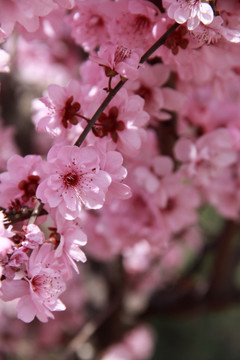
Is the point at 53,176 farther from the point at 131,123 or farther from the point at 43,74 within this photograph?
the point at 43,74

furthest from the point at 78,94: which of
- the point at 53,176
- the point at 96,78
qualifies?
the point at 53,176

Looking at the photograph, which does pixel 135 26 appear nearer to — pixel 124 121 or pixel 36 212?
pixel 124 121

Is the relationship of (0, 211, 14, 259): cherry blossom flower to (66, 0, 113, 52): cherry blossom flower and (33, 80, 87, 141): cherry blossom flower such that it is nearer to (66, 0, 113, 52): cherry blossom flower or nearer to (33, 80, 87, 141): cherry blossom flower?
(33, 80, 87, 141): cherry blossom flower

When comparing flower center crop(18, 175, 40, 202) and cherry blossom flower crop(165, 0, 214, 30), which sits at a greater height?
cherry blossom flower crop(165, 0, 214, 30)

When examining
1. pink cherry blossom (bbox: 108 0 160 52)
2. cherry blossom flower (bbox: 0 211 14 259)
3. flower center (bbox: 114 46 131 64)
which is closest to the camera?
cherry blossom flower (bbox: 0 211 14 259)

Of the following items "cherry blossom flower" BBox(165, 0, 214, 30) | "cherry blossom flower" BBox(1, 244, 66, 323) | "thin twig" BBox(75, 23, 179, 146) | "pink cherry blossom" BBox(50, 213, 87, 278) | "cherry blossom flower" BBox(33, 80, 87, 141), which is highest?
"cherry blossom flower" BBox(165, 0, 214, 30)

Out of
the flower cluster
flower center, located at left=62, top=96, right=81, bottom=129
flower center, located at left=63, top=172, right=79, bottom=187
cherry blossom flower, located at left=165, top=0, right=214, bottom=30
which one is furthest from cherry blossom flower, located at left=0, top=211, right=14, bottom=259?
cherry blossom flower, located at left=165, top=0, right=214, bottom=30

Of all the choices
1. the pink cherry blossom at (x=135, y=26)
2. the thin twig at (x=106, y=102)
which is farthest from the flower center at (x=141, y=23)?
the thin twig at (x=106, y=102)

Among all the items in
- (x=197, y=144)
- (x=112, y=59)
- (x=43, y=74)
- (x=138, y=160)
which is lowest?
(x=43, y=74)
